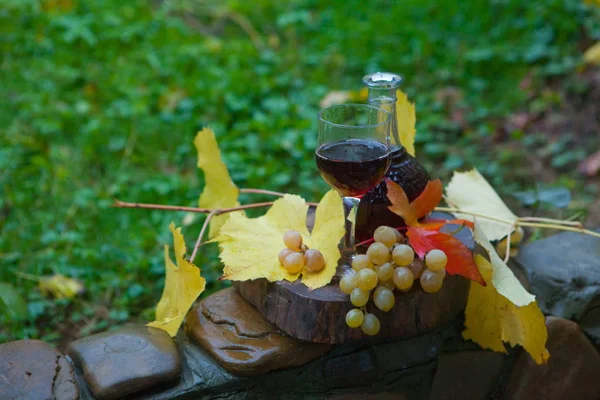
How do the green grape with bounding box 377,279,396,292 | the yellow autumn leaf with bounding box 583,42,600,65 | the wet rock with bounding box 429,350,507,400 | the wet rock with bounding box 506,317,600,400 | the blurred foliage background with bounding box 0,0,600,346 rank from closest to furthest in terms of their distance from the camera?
the green grape with bounding box 377,279,396,292
the wet rock with bounding box 429,350,507,400
the wet rock with bounding box 506,317,600,400
the blurred foliage background with bounding box 0,0,600,346
the yellow autumn leaf with bounding box 583,42,600,65

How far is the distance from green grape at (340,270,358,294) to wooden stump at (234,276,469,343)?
3 centimetres

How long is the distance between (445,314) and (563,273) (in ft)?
1.50

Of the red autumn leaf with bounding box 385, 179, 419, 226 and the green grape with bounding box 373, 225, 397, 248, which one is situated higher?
the red autumn leaf with bounding box 385, 179, 419, 226

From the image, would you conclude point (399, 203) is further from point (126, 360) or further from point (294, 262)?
point (126, 360)

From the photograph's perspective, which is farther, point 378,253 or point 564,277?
point 564,277

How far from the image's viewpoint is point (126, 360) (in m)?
1.46

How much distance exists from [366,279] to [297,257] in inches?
6.3

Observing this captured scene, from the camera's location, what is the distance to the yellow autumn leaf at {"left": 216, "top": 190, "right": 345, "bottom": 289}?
1.46 meters

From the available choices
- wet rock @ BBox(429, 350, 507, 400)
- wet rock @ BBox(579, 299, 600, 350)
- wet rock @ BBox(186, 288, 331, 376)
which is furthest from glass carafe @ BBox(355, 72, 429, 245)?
wet rock @ BBox(579, 299, 600, 350)

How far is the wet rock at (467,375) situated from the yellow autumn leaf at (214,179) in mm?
659

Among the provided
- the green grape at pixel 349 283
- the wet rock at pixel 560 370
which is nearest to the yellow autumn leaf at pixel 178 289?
the green grape at pixel 349 283

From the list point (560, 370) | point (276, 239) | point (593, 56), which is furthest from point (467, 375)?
point (593, 56)

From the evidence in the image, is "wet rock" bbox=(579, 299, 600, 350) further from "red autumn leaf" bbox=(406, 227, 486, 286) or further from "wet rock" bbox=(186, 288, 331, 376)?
"wet rock" bbox=(186, 288, 331, 376)

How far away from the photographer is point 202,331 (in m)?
1.59
